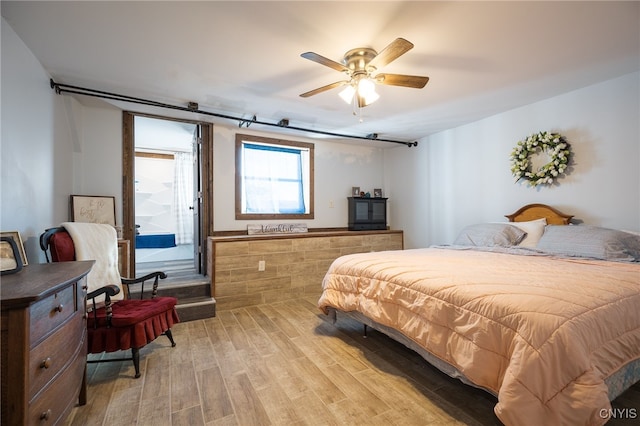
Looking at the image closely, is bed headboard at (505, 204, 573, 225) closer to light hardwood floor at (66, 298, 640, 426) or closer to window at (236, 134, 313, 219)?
light hardwood floor at (66, 298, 640, 426)

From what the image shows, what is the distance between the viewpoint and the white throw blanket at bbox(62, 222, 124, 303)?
213cm

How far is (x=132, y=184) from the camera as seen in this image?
3.32 meters

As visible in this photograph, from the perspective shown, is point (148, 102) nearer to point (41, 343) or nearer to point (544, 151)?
point (41, 343)

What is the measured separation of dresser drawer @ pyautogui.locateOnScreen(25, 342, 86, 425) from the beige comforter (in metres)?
1.86

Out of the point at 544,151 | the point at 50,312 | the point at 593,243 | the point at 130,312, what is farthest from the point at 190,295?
the point at 544,151

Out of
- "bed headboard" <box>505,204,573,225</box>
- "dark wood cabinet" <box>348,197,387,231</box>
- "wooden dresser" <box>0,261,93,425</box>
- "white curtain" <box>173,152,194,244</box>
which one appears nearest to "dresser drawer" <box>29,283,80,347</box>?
"wooden dresser" <box>0,261,93,425</box>

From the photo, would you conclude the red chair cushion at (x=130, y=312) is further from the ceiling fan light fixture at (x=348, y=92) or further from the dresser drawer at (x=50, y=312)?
the ceiling fan light fixture at (x=348, y=92)

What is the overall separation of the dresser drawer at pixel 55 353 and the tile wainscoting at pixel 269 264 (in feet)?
5.98

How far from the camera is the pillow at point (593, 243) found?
87.1 inches

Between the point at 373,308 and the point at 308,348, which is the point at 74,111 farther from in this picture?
the point at 373,308

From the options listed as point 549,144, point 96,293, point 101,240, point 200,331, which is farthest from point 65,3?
point 549,144

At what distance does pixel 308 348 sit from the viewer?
7.85ft

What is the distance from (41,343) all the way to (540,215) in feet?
13.6

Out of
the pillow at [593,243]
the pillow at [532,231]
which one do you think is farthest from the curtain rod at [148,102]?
the pillow at [593,243]
